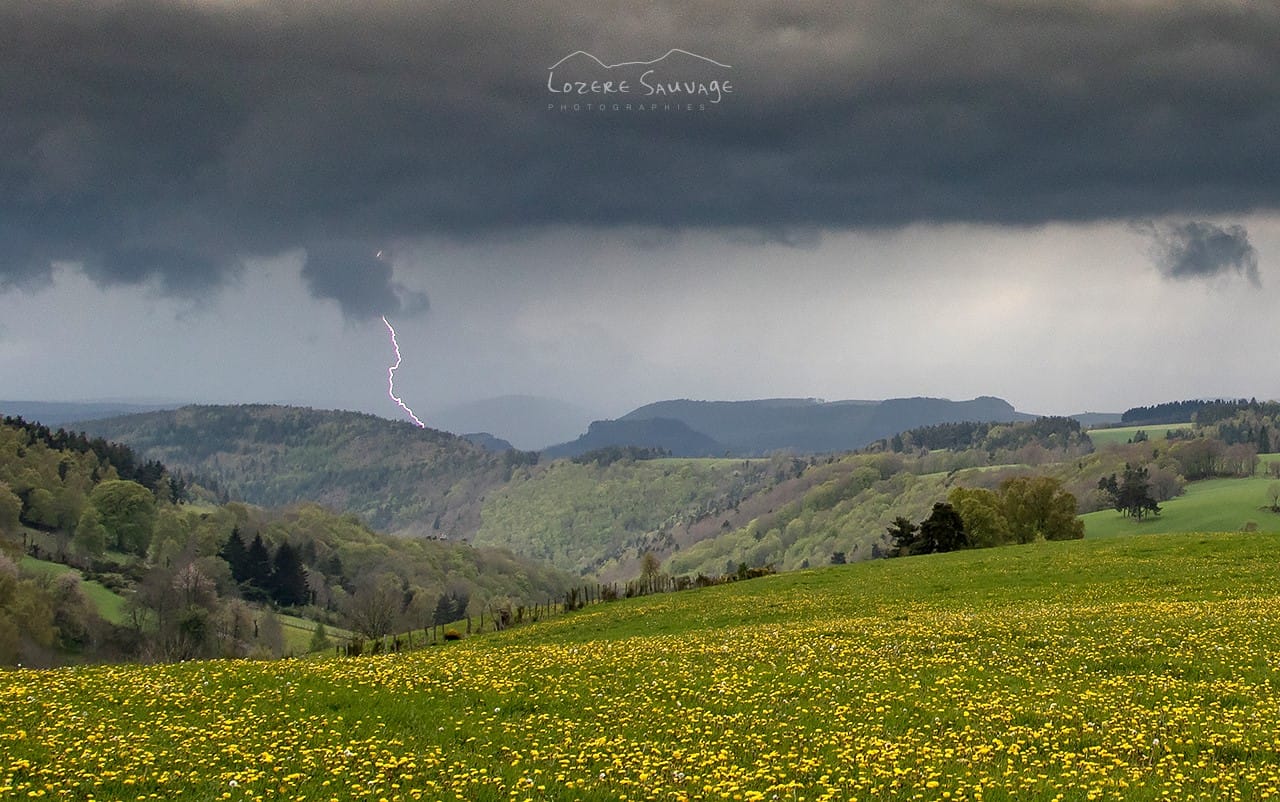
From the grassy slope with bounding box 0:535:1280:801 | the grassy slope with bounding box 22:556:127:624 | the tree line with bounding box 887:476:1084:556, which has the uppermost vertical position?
the grassy slope with bounding box 0:535:1280:801

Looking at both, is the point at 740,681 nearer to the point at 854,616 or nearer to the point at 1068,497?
the point at 854,616

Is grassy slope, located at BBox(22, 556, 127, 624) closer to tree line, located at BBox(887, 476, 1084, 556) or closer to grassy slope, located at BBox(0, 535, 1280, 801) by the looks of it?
tree line, located at BBox(887, 476, 1084, 556)

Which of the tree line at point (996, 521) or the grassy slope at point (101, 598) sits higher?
the tree line at point (996, 521)

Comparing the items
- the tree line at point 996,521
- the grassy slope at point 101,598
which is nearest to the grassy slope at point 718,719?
the tree line at point 996,521

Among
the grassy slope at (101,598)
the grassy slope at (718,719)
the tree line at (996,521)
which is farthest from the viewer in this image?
A: the grassy slope at (101,598)

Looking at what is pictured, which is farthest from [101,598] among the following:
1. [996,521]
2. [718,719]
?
[718,719]

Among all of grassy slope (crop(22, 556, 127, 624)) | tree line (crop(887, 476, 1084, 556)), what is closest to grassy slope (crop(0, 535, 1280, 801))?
tree line (crop(887, 476, 1084, 556))

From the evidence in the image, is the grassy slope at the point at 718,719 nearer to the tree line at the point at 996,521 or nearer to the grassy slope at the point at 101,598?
the tree line at the point at 996,521

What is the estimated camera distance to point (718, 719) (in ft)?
65.4

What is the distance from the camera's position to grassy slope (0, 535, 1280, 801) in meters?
15.0

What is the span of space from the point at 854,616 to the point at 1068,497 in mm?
86545

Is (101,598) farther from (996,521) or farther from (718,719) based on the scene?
(718,719)

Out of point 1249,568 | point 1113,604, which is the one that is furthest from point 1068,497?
point 1113,604

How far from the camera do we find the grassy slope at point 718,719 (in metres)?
15.0
